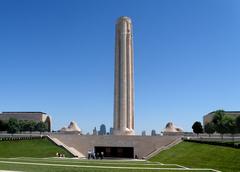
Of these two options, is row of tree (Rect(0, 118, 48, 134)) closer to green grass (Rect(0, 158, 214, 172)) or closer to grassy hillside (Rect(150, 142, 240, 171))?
grassy hillside (Rect(150, 142, 240, 171))

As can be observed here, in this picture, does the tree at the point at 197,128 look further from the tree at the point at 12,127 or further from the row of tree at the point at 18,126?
the tree at the point at 12,127

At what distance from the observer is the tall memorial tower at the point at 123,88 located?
6612 cm

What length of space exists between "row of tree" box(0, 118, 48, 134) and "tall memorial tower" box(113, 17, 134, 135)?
26288 millimetres

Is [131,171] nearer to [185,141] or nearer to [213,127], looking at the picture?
[185,141]

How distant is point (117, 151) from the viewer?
195 feet

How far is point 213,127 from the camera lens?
226ft

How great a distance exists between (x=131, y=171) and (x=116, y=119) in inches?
1685

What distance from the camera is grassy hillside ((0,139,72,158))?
45.1 m

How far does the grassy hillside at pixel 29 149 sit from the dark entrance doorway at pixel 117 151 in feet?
31.7

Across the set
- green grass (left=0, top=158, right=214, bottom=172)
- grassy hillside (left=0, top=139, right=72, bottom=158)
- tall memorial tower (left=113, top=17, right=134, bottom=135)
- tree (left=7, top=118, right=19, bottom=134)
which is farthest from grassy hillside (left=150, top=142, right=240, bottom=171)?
tree (left=7, top=118, right=19, bottom=134)

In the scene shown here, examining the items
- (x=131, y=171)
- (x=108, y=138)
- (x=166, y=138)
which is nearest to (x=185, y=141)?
(x=166, y=138)

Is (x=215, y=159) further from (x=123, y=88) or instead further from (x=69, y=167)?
(x=123, y=88)

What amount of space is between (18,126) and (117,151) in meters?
32.1

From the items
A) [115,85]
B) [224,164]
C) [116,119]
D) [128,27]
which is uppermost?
[128,27]
